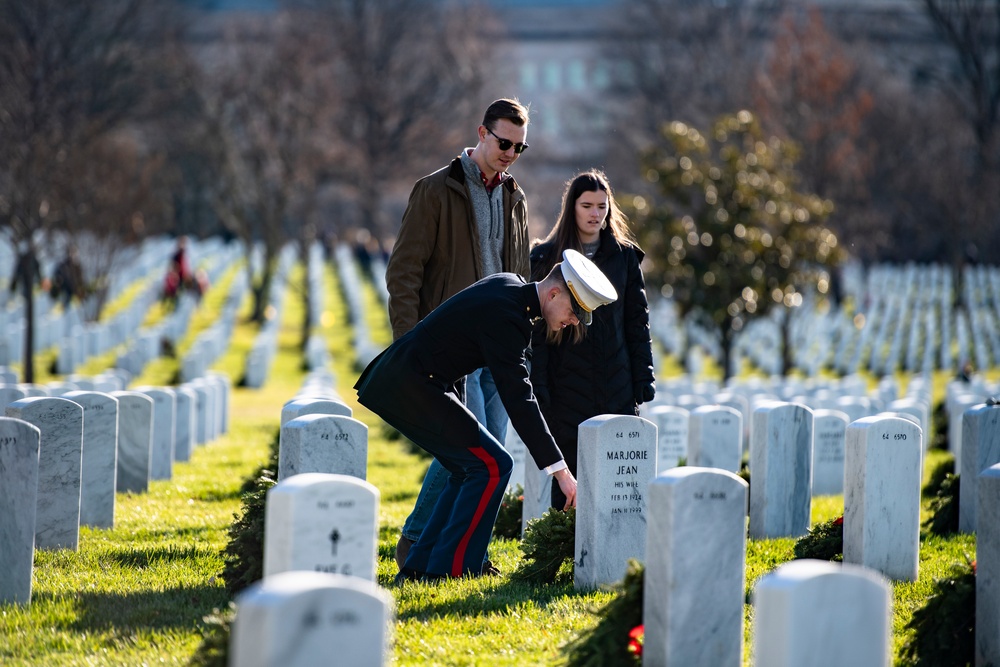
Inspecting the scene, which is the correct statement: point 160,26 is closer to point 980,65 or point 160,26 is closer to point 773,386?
point 980,65

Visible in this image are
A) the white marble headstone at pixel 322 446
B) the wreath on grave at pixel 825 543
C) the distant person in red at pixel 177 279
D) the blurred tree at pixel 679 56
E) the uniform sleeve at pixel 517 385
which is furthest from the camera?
the blurred tree at pixel 679 56

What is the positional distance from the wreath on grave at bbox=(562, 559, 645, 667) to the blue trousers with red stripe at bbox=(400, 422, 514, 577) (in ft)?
3.82

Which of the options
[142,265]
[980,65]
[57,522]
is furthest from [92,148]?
[980,65]

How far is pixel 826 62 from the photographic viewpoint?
109 ft

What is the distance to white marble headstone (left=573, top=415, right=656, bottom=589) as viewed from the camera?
645cm

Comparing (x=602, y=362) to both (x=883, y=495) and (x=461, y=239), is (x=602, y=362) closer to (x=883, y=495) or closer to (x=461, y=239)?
(x=461, y=239)

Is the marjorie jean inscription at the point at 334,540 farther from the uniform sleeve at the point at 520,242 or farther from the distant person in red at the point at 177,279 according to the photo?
the distant person in red at the point at 177,279

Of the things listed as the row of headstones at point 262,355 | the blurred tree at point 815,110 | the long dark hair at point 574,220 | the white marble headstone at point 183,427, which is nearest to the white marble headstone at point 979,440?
the long dark hair at point 574,220

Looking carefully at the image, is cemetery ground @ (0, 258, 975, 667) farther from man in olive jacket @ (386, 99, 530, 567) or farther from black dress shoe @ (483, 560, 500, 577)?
man in olive jacket @ (386, 99, 530, 567)

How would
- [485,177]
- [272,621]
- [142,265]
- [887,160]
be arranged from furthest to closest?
[887,160] < [142,265] < [485,177] < [272,621]

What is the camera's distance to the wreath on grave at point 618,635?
4930 millimetres

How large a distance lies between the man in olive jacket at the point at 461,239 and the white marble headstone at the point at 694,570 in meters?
2.07

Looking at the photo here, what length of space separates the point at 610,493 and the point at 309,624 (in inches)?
125

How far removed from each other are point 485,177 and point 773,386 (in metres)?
12.2
